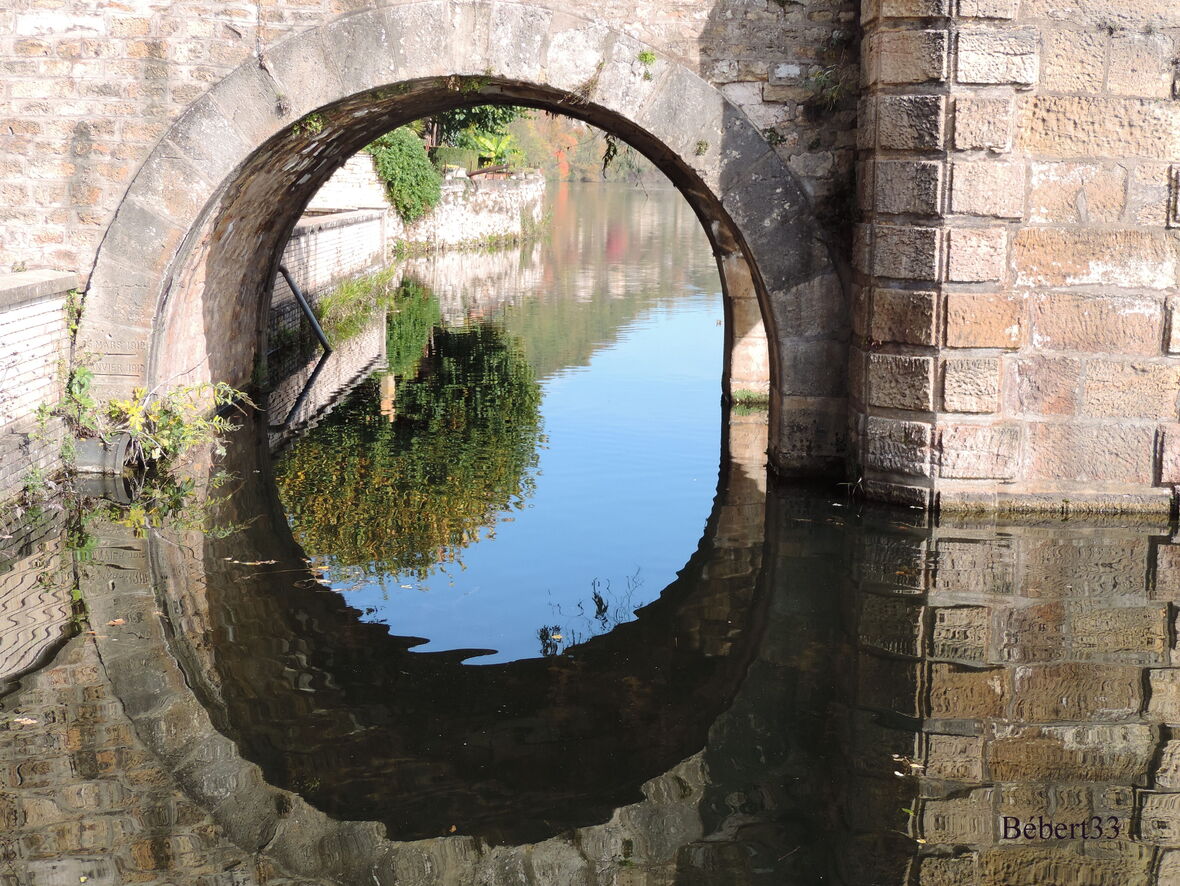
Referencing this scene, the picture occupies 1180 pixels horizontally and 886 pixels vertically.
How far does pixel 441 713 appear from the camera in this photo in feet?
14.1

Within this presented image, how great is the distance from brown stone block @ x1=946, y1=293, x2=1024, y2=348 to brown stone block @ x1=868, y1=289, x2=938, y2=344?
0.31ft

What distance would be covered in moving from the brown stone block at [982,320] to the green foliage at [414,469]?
2.54 m

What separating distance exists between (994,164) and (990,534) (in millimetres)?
1863

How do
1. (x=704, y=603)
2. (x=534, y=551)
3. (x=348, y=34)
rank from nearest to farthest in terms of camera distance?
(x=704, y=603)
(x=534, y=551)
(x=348, y=34)

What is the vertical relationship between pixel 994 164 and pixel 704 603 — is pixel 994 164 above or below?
above

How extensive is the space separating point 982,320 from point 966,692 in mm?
2675

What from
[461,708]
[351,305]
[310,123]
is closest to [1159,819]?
[461,708]

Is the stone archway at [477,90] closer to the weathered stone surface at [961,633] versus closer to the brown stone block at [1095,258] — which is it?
the brown stone block at [1095,258]

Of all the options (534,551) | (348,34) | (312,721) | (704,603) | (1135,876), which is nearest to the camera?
(1135,876)

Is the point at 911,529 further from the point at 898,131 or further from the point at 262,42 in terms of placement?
the point at 262,42

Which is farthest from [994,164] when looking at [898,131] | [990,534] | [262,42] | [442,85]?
[262,42]

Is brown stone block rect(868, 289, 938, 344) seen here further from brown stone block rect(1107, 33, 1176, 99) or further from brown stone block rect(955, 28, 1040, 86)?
brown stone block rect(1107, 33, 1176, 99)

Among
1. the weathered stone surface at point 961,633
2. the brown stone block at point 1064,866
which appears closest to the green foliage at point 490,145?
the weathered stone surface at point 961,633

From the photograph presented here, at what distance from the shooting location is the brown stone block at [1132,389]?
670 cm
